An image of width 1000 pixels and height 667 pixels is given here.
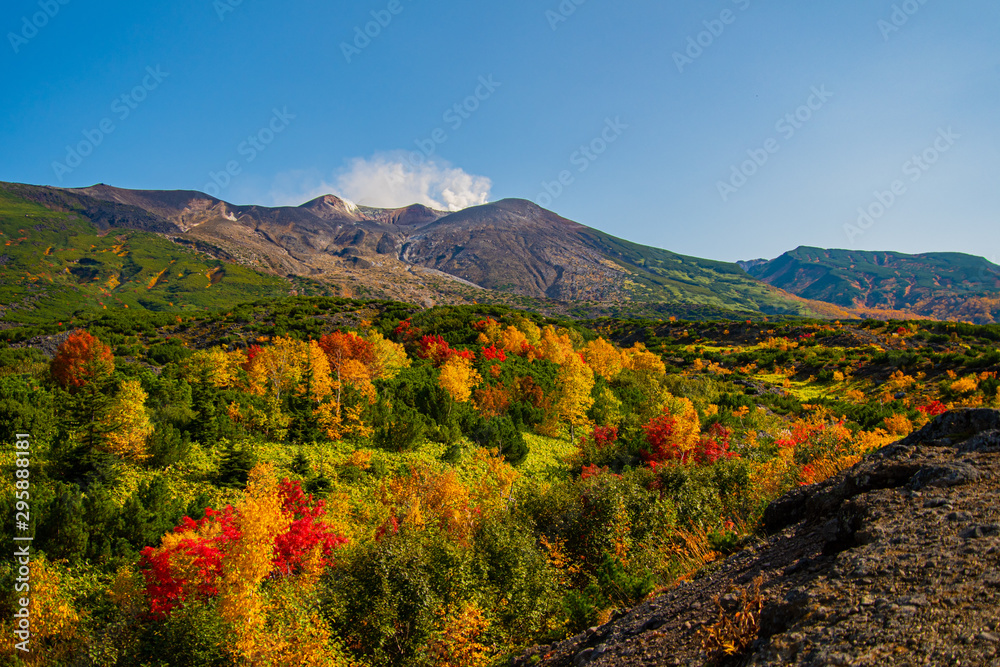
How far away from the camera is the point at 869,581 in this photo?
5.49m

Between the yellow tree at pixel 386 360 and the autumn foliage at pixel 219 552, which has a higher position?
the yellow tree at pixel 386 360

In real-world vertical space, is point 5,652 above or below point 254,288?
below

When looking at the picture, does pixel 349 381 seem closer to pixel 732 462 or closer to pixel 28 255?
pixel 732 462

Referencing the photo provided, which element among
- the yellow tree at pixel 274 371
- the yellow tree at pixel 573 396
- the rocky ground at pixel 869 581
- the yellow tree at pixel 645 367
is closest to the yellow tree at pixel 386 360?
the yellow tree at pixel 274 371

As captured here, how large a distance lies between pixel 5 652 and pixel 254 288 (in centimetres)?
19527

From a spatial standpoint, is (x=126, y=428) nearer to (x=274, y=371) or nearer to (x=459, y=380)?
(x=274, y=371)

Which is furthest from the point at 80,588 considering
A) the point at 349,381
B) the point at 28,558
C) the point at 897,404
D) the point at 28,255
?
the point at 28,255

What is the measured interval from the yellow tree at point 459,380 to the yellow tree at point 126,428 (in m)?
18.9

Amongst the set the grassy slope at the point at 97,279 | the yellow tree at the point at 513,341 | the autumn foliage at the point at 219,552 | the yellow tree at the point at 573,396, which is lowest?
the autumn foliage at the point at 219,552

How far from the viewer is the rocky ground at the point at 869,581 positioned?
439cm

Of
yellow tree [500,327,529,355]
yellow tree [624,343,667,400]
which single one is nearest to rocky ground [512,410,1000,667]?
yellow tree [624,343,667,400]

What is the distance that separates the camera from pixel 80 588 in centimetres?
1424

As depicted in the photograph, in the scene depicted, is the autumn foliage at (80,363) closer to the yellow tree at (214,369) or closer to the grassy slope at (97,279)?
the yellow tree at (214,369)

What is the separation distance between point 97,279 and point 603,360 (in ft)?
655
